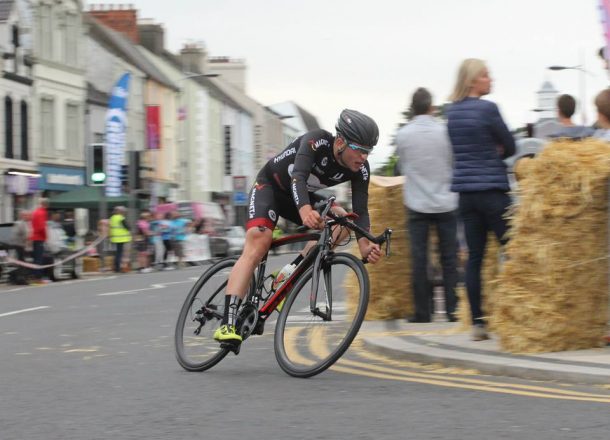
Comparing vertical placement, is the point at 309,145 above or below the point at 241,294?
above

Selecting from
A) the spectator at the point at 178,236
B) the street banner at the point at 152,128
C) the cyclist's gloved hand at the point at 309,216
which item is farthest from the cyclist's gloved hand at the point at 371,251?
the street banner at the point at 152,128

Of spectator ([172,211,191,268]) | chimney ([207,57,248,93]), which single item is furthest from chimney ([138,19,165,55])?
spectator ([172,211,191,268])

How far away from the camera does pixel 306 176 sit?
734cm

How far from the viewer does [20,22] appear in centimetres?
4412

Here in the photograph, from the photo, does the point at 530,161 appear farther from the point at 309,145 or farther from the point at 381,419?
the point at 381,419

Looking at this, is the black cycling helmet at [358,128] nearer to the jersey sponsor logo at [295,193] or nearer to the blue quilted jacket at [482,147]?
the jersey sponsor logo at [295,193]

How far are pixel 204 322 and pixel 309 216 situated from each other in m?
1.35

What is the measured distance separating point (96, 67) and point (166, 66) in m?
15.6

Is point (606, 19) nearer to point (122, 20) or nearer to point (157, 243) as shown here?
point (157, 243)

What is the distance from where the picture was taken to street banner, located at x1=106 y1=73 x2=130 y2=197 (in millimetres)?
44188

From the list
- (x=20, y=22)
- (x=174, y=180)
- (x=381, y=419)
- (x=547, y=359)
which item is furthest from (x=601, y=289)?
(x=174, y=180)

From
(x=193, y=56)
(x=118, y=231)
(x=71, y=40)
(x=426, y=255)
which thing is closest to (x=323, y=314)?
(x=426, y=255)

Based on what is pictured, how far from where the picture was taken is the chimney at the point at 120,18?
214 feet

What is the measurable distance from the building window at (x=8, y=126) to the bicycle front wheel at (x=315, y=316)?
37.2 meters
